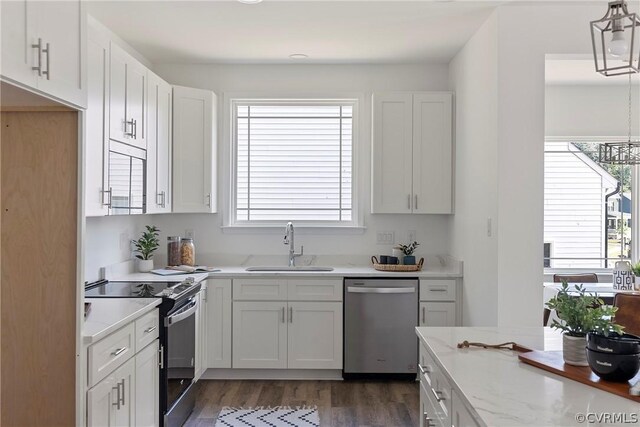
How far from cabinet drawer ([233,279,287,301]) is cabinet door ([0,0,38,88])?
8.75ft

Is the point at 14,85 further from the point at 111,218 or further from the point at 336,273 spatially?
the point at 336,273

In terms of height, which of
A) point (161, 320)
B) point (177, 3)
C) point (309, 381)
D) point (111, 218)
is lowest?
point (309, 381)

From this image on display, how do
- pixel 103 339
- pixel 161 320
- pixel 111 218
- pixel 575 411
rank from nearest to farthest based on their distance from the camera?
1. pixel 575 411
2. pixel 103 339
3. pixel 161 320
4. pixel 111 218

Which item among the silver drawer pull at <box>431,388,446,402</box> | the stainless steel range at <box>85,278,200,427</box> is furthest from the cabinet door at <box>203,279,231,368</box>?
the silver drawer pull at <box>431,388,446,402</box>

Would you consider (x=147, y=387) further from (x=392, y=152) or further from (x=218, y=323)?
(x=392, y=152)

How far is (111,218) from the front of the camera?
12.8 ft

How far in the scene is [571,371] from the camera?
160cm

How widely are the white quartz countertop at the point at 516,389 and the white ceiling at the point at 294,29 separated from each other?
2.28m

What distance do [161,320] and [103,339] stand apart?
2.48 ft

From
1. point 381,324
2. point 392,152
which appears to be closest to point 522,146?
point 392,152

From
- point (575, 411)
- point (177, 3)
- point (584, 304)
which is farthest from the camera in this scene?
point (177, 3)

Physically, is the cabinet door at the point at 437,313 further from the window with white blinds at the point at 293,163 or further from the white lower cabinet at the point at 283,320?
the window with white blinds at the point at 293,163

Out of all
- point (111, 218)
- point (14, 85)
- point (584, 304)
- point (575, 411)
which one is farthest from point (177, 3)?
point (575, 411)

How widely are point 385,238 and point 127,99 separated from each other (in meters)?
2.52
